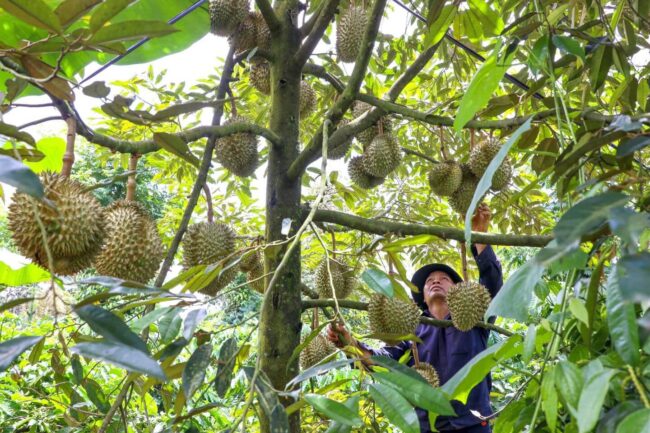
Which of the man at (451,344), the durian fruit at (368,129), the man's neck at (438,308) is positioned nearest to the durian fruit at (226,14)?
the durian fruit at (368,129)

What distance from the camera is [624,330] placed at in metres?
0.40

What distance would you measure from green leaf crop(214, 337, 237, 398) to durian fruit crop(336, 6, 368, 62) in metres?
1.29

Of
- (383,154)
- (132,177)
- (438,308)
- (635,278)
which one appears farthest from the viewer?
(438,308)

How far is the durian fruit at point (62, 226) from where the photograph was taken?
0.95m

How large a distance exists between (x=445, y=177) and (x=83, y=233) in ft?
3.85

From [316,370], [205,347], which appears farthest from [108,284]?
[316,370]

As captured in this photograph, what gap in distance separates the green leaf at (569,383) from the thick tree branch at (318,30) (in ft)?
3.48

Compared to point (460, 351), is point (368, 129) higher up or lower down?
higher up

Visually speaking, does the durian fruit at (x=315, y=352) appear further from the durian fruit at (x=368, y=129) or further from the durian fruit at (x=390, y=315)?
the durian fruit at (x=368, y=129)

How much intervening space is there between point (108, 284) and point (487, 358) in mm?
417

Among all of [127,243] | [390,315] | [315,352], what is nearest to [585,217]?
[127,243]

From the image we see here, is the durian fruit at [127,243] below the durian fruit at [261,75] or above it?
below

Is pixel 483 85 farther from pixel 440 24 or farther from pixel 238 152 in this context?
pixel 238 152

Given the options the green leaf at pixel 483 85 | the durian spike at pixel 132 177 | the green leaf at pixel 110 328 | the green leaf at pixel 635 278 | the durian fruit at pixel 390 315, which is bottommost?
the green leaf at pixel 635 278
